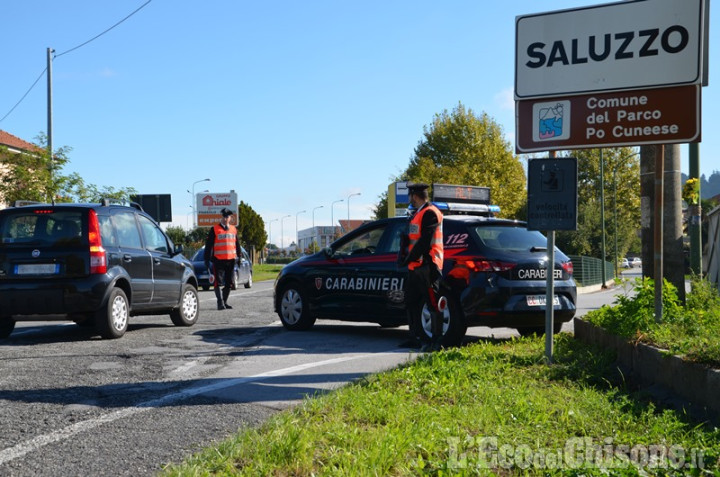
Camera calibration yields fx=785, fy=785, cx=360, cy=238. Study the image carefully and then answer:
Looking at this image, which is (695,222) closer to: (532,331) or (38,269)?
(532,331)

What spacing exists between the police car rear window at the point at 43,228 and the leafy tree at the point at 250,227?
89807 millimetres

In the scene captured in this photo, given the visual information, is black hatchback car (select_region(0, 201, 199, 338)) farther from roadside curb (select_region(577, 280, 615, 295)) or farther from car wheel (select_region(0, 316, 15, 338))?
roadside curb (select_region(577, 280, 615, 295))

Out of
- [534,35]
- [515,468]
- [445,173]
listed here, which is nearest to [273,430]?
[515,468]

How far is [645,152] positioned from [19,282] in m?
7.55

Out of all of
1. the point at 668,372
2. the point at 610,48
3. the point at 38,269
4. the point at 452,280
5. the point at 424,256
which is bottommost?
the point at 668,372

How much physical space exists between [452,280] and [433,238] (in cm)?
90

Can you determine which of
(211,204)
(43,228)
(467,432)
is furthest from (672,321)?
(211,204)

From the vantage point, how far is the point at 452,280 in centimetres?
934

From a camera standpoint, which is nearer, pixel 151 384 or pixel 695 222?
pixel 151 384

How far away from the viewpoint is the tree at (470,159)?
183 feet

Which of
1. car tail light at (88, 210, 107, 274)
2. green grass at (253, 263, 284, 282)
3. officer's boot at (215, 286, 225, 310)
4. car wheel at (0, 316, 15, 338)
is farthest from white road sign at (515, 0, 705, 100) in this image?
green grass at (253, 263, 284, 282)

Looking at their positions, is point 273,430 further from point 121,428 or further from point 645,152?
point 645,152

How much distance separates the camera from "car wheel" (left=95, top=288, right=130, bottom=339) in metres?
9.69

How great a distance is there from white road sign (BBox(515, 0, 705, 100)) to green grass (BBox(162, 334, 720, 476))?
2783 mm
